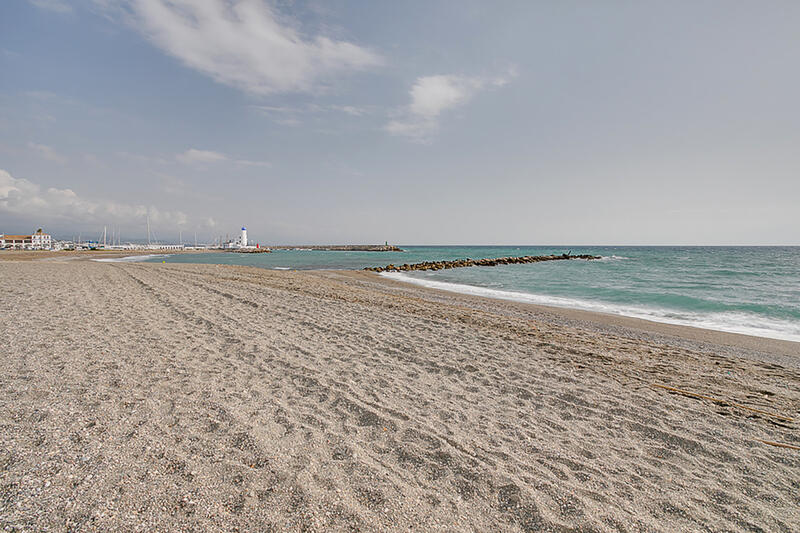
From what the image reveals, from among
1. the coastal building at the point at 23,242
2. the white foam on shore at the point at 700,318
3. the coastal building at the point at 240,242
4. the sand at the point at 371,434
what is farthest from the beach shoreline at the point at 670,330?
the coastal building at the point at 23,242

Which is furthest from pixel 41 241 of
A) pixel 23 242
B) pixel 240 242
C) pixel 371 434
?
pixel 371 434

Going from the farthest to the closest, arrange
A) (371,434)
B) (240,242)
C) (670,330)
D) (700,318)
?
(240,242) → (700,318) → (670,330) → (371,434)

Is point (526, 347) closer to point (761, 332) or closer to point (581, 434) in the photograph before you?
point (581, 434)

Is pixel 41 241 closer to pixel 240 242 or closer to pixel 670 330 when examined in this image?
pixel 240 242

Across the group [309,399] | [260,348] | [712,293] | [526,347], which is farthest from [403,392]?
[712,293]

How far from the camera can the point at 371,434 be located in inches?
134

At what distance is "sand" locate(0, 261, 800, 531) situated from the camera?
2402mm

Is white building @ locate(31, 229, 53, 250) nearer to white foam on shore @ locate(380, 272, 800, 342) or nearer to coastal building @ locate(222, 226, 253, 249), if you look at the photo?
coastal building @ locate(222, 226, 253, 249)

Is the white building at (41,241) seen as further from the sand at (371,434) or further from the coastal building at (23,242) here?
the sand at (371,434)

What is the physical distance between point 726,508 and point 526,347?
4185mm

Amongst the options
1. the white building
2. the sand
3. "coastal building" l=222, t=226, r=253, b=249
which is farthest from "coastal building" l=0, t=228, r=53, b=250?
the sand

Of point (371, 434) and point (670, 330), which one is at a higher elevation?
point (371, 434)

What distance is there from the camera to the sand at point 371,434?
240cm

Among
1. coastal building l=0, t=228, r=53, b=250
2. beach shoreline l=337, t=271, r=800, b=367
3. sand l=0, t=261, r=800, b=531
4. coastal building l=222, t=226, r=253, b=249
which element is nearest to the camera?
sand l=0, t=261, r=800, b=531
